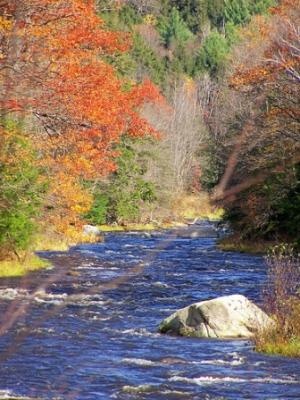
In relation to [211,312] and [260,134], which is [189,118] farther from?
[211,312]

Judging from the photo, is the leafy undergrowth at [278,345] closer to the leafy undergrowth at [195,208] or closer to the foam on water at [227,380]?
the foam on water at [227,380]

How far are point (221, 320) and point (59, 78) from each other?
7106 millimetres

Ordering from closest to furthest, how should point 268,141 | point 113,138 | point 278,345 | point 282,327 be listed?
point 278,345 → point 282,327 → point 113,138 → point 268,141

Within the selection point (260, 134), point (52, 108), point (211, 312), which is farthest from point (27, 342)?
point (260, 134)

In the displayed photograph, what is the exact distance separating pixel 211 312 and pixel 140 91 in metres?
54.1

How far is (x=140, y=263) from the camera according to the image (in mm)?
36062

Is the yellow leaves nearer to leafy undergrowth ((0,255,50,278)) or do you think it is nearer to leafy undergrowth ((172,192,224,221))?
leafy undergrowth ((172,192,224,221))

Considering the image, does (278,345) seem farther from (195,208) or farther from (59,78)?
(195,208)

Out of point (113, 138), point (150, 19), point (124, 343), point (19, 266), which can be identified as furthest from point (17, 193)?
point (150, 19)

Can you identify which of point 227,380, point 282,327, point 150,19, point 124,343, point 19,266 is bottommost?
point 150,19

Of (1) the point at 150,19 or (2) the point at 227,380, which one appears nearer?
(2) the point at 227,380

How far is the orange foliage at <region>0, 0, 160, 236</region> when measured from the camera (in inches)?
761

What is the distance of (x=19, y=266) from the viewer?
3119 cm

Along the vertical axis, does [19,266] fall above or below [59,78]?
below
